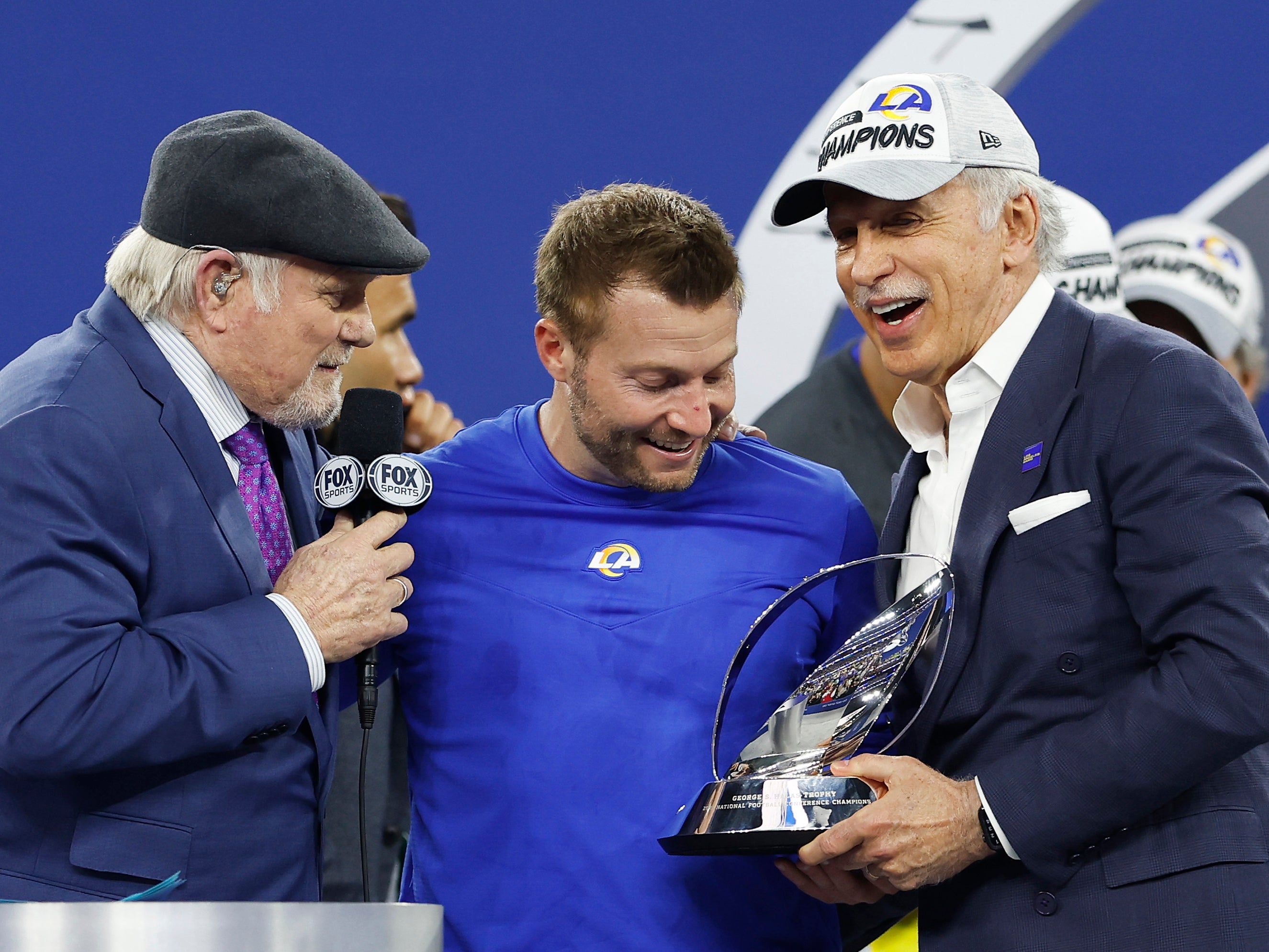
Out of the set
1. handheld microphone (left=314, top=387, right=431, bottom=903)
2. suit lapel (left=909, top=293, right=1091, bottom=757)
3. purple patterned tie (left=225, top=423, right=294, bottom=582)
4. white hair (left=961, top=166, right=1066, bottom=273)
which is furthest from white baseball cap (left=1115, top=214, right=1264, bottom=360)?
purple patterned tie (left=225, top=423, right=294, bottom=582)

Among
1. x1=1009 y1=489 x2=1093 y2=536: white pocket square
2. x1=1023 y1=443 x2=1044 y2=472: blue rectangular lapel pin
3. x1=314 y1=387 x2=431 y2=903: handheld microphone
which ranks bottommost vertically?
x1=1009 y1=489 x2=1093 y2=536: white pocket square

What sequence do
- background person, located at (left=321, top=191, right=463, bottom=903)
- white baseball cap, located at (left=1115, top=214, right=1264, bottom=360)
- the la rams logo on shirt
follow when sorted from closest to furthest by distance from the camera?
the la rams logo on shirt < background person, located at (left=321, top=191, right=463, bottom=903) < white baseball cap, located at (left=1115, top=214, right=1264, bottom=360)

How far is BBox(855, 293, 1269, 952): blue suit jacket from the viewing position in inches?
58.5

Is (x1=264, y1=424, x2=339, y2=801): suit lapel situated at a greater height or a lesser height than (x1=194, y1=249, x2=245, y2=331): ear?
lesser

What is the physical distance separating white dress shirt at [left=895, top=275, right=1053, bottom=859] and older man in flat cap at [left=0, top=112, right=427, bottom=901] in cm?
71

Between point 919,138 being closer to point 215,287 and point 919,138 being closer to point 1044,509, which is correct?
point 1044,509

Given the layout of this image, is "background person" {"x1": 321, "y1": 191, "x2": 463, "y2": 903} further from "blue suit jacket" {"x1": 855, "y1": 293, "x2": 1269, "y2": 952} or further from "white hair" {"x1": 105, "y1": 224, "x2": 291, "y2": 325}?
"blue suit jacket" {"x1": 855, "y1": 293, "x2": 1269, "y2": 952}

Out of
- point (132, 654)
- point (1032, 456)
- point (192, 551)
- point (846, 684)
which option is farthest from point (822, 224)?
point (132, 654)

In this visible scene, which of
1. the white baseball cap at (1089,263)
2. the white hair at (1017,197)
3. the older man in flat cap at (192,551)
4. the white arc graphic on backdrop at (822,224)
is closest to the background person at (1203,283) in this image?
the white baseball cap at (1089,263)

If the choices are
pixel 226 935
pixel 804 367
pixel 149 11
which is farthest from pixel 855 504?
pixel 149 11

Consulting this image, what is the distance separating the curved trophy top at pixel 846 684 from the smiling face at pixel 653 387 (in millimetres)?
318

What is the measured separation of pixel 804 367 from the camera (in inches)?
144

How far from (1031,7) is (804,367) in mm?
1117

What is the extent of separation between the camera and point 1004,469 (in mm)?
1683
